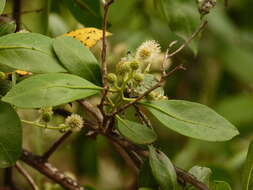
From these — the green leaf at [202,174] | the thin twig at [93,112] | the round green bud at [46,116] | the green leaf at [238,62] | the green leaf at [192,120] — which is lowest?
the green leaf at [238,62]

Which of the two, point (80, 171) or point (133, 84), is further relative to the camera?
point (80, 171)

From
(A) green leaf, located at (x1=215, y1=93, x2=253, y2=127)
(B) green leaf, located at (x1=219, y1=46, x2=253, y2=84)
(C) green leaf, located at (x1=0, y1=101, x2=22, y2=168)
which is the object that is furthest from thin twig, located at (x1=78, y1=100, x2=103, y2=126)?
(B) green leaf, located at (x1=219, y1=46, x2=253, y2=84)

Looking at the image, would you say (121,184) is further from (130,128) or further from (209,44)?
(130,128)

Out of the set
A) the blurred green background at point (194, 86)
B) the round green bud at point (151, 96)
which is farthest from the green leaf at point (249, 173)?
the blurred green background at point (194, 86)

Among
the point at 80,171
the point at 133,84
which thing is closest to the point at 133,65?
the point at 133,84

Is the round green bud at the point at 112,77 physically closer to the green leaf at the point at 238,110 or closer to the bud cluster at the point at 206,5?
the bud cluster at the point at 206,5

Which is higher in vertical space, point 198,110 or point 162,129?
point 198,110

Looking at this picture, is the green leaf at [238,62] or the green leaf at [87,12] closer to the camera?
the green leaf at [87,12]

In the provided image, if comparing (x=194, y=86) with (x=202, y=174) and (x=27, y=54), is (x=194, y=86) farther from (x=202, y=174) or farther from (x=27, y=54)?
(x=27, y=54)
